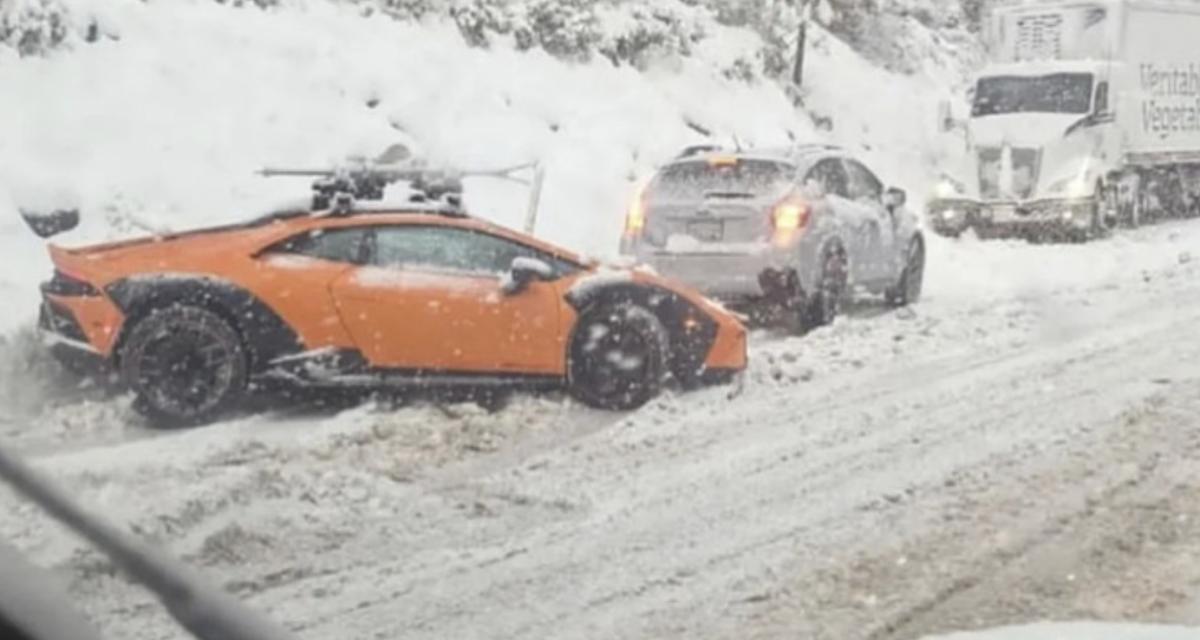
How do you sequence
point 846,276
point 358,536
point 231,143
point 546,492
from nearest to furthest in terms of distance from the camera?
point 358,536 < point 546,492 < point 846,276 < point 231,143

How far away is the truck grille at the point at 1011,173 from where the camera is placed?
65.9 feet

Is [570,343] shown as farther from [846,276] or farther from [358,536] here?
[846,276]

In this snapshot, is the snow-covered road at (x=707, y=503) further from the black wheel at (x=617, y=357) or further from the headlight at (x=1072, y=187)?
the headlight at (x=1072, y=187)

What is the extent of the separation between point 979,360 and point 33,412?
223 inches

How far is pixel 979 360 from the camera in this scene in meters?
10.7

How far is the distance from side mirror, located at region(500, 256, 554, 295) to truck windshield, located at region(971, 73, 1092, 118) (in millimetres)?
13403

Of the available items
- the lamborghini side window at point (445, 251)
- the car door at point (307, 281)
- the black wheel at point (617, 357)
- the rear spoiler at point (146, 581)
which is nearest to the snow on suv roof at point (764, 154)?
the black wheel at point (617, 357)

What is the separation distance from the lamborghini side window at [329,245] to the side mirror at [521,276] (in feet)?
2.56

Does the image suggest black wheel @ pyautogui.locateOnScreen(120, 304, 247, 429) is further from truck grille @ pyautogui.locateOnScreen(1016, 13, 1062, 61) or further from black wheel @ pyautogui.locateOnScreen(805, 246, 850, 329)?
truck grille @ pyautogui.locateOnScreen(1016, 13, 1062, 61)

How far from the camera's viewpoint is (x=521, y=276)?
908 cm

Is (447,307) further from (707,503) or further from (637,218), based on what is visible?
(637,218)

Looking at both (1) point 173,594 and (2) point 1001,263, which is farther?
(2) point 1001,263

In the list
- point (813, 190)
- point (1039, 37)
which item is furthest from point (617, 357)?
point (1039, 37)

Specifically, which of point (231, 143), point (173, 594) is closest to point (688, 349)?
point (231, 143)
